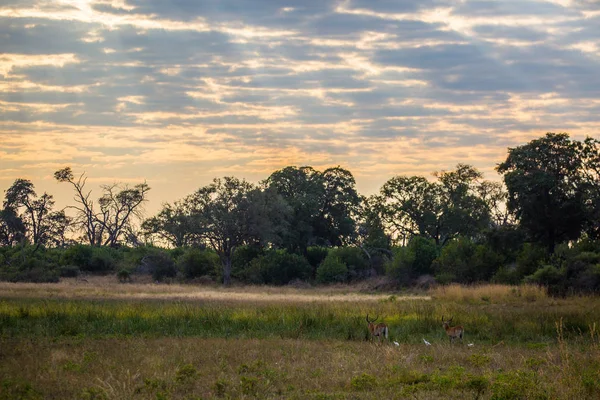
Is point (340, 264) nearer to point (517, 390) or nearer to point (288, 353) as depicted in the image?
point (288, 353)

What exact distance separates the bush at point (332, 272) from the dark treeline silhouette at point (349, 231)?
0.39 ft

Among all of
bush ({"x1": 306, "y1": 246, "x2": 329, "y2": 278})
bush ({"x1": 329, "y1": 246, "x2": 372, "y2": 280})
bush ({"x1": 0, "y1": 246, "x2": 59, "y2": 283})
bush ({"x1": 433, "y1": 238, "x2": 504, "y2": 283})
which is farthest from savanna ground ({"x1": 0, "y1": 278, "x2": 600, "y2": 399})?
bush ({"x1": 306, "y1": 246, "x2": 329, "y2": 278})

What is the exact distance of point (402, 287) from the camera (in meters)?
60.8

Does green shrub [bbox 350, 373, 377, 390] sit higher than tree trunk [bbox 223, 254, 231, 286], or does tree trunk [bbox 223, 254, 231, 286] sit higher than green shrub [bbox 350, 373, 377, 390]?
Answer: green shrub [bbox 350, 373, 377, 390]

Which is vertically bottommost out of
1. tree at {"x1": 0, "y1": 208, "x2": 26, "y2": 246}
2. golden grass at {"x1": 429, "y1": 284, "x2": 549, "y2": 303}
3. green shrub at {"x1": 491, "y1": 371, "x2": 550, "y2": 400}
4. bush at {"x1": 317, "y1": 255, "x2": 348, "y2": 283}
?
bush at {"x1": 317, "y1": 255, "x2": 348, "y2": 283}

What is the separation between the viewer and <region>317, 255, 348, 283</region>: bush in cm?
7162

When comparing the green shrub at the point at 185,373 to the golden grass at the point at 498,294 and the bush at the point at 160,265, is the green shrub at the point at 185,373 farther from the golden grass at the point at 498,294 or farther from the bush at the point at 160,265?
the bush at the point at 160,265

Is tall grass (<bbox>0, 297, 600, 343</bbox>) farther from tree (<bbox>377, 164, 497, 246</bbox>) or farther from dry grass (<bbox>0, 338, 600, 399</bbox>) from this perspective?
tree (<bbox>377, 164, 497, 246</bbox>)

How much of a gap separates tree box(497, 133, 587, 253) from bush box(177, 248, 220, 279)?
33.1 m

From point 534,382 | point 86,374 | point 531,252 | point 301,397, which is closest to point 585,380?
point 534,382

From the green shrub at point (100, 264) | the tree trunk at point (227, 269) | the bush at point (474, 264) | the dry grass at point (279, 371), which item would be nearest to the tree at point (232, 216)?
the tree trunk at point (227, 269)

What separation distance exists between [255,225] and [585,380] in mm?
A: 58001

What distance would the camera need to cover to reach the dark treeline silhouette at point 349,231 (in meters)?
51.8

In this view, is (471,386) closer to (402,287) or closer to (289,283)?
(402,287)
